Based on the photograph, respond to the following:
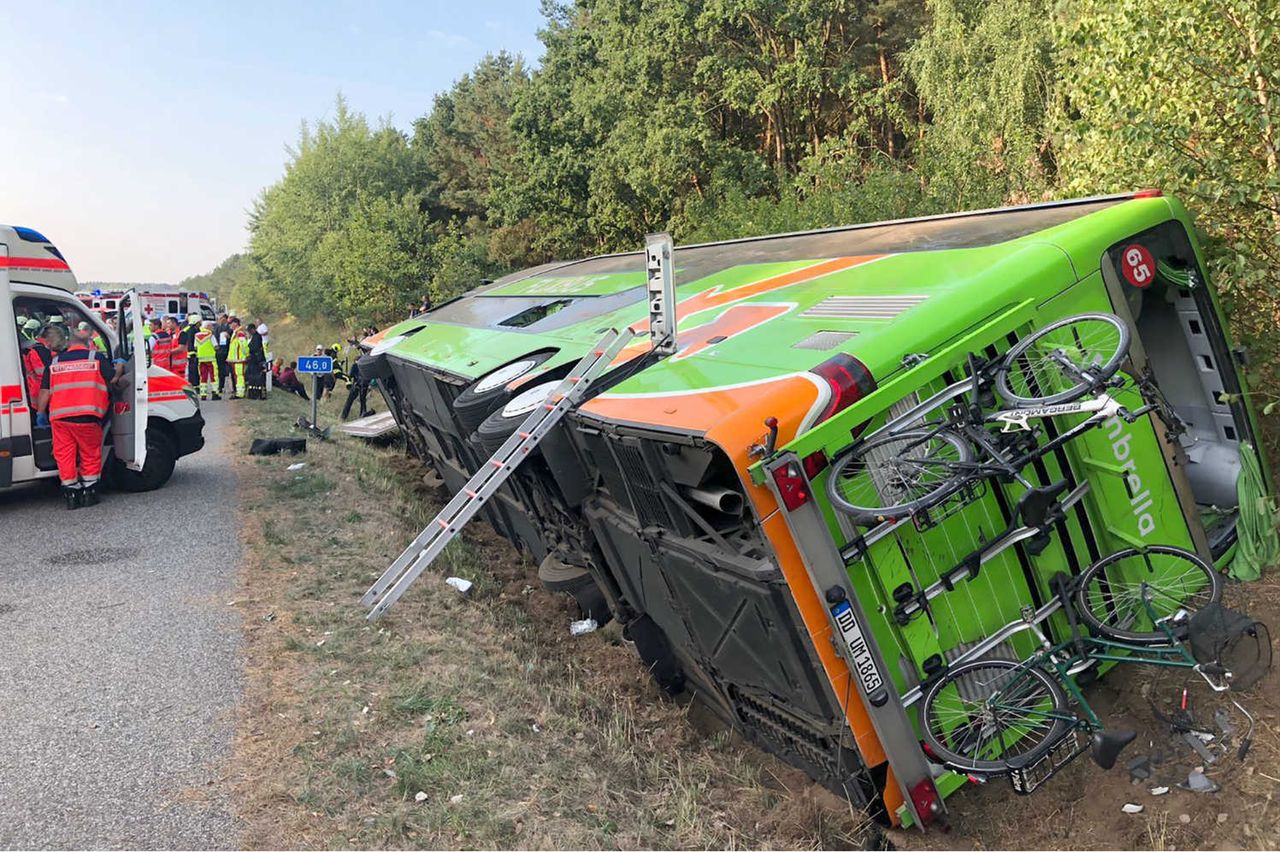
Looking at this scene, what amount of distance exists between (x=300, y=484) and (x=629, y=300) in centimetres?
487

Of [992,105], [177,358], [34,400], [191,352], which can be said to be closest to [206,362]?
[191,352]

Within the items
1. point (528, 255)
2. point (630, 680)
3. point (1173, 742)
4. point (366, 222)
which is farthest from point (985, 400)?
point (366, 222)

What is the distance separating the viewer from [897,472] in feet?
11.5

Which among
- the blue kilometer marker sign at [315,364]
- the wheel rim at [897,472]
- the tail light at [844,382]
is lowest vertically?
the wheel rim at [897,472]

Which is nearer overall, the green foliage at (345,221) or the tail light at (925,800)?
the tail light at (925,800)

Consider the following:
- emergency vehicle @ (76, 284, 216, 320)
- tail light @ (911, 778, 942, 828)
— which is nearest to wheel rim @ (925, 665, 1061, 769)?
tail light @ (911, 778, 942, 828)

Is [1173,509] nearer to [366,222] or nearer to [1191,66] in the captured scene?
[1191,66]

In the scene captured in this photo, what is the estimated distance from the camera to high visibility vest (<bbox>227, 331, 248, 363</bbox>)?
1802 cm

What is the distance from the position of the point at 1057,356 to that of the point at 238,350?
17391 millimetres

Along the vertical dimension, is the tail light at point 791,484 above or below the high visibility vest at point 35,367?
below

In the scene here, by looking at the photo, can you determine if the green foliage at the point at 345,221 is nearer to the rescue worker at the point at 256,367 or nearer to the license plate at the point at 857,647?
the rescue worker at the point at 256,367

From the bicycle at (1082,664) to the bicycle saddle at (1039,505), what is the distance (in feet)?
0.88

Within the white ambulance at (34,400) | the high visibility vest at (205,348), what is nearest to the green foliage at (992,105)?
the white ambulance at (34,400)

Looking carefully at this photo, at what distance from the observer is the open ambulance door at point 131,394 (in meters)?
8.58
